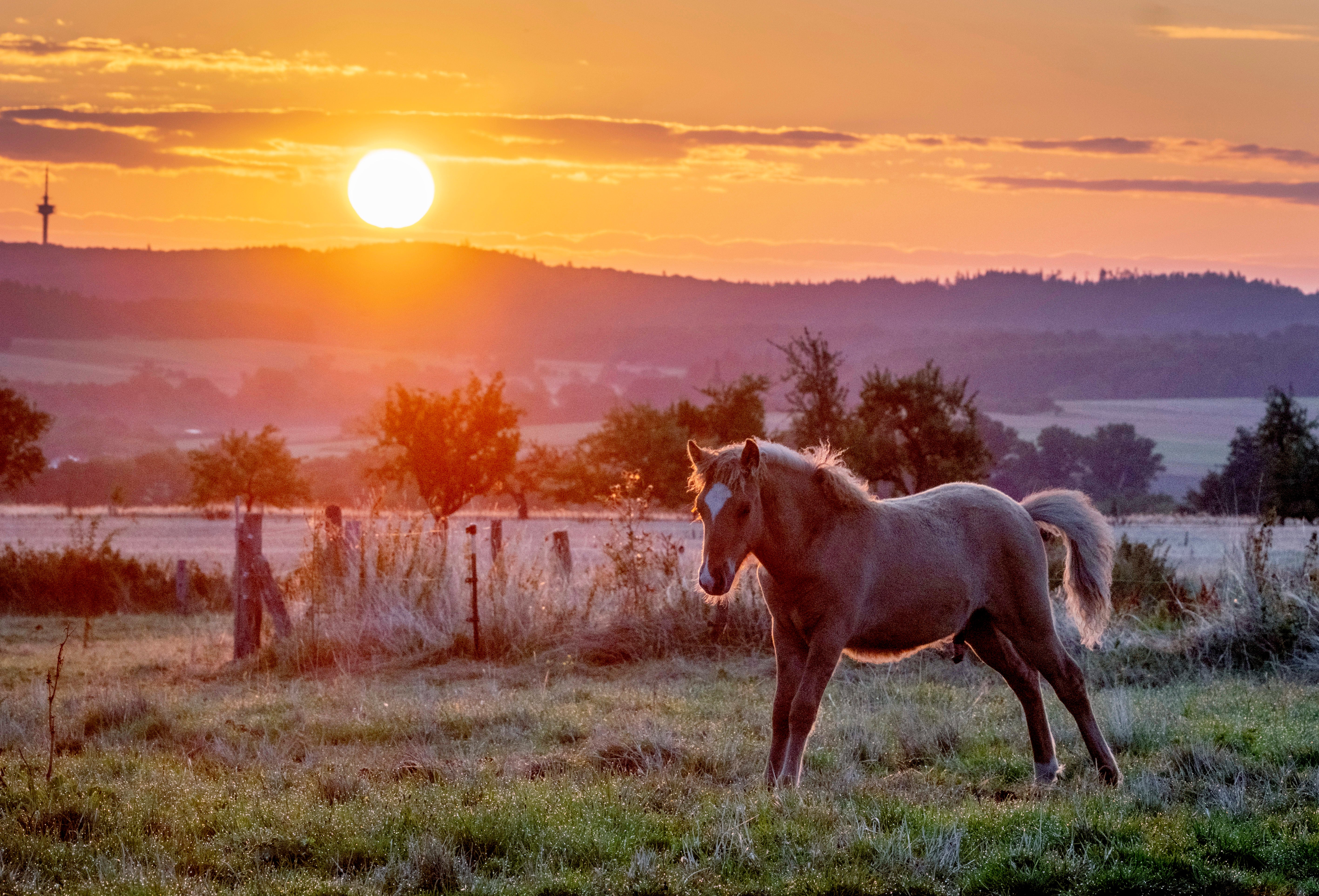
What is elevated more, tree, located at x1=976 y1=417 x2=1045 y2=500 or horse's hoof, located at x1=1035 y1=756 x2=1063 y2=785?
tree, located at x1=976 y1=417 x2=1045 y2=500

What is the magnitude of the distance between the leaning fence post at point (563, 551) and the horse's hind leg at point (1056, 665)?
8731 mm

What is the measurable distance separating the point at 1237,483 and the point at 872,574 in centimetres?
4644

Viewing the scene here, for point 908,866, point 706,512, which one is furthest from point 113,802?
point 908,866

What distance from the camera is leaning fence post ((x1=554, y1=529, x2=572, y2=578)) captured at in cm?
1608

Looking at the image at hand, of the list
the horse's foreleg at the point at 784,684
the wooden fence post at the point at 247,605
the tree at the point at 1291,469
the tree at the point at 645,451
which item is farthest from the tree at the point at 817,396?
the horse's foreleg at the point at 784,684

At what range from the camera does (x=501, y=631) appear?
45.0 ft

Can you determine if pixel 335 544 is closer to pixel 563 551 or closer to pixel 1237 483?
pixel 563 551

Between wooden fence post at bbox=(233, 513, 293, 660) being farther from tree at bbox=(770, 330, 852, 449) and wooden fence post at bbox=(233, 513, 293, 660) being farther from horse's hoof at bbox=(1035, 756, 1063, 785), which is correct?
tree at bbox=(770, 330, 852, 449)

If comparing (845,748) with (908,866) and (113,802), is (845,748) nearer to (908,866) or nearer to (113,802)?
(908,866)

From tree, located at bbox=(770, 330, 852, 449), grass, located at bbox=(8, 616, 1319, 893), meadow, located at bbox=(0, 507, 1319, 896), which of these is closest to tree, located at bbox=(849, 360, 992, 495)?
tree, located at bbox=(770, 330, 852, 449)

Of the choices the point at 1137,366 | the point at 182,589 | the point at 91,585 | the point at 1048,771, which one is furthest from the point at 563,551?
the point at 1137,366

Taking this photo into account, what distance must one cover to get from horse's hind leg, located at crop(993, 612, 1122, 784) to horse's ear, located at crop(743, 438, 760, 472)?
202cm

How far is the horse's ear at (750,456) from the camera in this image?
22.5ft

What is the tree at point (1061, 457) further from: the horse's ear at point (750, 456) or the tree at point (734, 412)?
the horse's ear at point (750, 456)
